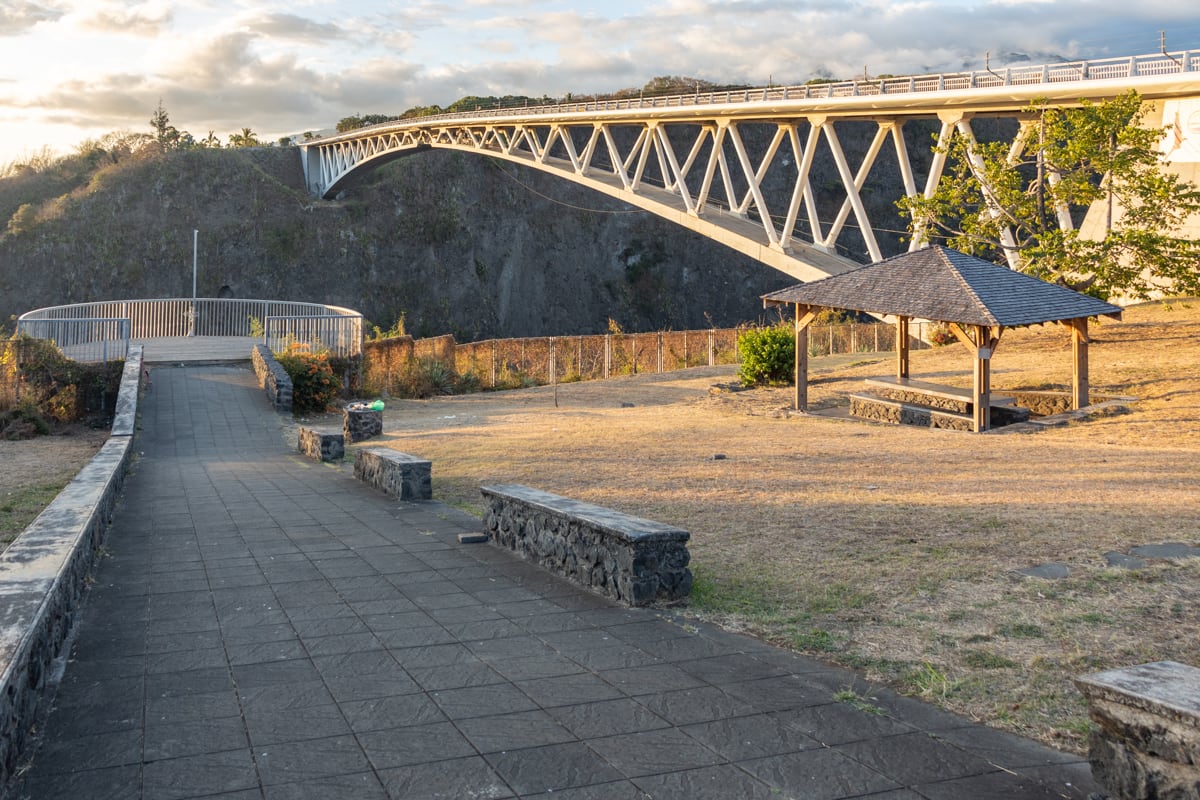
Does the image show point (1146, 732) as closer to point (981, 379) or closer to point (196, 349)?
point (981, 379)

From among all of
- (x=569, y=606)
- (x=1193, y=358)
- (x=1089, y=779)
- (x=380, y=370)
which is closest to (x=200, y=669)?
(x=569, y=606)

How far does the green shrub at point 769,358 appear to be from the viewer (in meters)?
22.9

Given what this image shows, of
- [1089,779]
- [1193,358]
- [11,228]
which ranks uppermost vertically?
[11,228]

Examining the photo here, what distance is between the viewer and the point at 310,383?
851 inches

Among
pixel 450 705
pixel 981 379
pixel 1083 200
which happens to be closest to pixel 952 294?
pixel 981 379

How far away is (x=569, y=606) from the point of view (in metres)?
6.25

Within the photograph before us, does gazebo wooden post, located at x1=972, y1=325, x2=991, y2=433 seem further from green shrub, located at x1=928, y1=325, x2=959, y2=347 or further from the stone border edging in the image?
green shrub, located at x1=928, y1=325, x2=959, y2=347

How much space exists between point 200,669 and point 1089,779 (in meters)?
3.96

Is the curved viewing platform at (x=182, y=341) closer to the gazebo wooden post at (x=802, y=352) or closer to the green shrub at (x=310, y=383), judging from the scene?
the green shrub at (x=310, y=383)

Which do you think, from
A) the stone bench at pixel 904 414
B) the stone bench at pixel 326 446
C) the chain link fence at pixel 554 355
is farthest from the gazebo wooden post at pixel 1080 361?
the chain link fence at pixel 554 355

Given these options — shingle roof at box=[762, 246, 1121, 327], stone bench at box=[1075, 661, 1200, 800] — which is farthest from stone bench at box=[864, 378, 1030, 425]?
stone bench at box=[1075, 661, 1200, 800]

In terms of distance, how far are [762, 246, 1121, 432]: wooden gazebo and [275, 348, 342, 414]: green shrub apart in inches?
388

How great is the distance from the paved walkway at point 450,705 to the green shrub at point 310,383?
47.3 ft

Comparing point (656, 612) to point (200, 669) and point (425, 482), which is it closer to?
point (200, 669)
